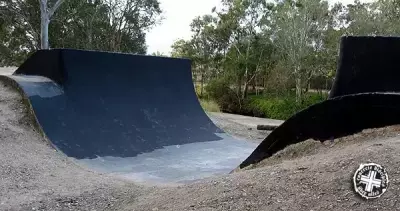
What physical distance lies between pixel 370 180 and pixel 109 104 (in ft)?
Answer: 15.1

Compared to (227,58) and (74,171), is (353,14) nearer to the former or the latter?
(227,58)

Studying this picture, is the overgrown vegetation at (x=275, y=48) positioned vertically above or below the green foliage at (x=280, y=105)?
above

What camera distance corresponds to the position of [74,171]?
430 cm

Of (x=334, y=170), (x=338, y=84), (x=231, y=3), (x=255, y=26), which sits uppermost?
(x=231, y=3)

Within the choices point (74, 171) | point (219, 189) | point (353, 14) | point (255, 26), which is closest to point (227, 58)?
point (255, 26)

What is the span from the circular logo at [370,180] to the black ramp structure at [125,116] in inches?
89.6

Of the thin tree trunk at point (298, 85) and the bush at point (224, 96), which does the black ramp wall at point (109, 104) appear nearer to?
the thin tree trunk at point (298, 85)

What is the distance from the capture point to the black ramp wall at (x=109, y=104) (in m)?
5.43

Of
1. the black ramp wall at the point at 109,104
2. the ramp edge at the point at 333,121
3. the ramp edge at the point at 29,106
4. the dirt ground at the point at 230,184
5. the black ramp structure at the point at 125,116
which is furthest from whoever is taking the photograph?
the black ramp wall at the point at 109,104

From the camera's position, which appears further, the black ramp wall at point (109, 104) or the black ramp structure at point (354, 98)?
the black ramp wall at point (109, 104)

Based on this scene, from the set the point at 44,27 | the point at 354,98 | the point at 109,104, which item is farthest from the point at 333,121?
the point at 44,27

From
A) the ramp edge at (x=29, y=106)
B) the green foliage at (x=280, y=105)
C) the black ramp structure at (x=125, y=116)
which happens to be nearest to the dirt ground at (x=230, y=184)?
the ramp edge at (x=29, y=106)

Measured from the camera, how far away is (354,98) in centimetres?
309

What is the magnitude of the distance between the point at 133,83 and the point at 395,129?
462 cm
